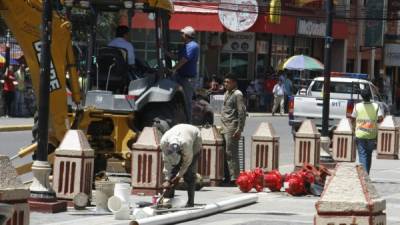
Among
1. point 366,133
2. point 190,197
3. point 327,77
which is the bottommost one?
point 190,197

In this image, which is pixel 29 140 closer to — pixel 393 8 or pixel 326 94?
pixel 326 94

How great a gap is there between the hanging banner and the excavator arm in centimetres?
4896

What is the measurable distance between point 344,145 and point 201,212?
10.7 meters

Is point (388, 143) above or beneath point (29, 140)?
above

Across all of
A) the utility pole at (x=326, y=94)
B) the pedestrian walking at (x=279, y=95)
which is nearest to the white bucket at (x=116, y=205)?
the utility pole at (x=326, y=94)

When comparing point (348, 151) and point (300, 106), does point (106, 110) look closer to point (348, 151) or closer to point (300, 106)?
point (348, 151)

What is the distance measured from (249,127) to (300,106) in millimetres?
7416

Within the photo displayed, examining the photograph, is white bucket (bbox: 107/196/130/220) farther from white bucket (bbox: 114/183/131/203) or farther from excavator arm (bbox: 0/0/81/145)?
excavator arm (bbox: 0/0/81/145)

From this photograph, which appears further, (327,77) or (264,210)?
(327,77)

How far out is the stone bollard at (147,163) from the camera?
15141 millimetres

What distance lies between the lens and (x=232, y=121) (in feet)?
57.5

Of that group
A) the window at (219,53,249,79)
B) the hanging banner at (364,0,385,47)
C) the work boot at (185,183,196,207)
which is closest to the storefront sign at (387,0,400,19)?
the hanging banner at (364,0,385,47)

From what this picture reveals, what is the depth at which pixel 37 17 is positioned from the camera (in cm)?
1541

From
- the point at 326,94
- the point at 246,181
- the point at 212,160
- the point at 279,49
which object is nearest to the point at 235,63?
the point at 279,49
